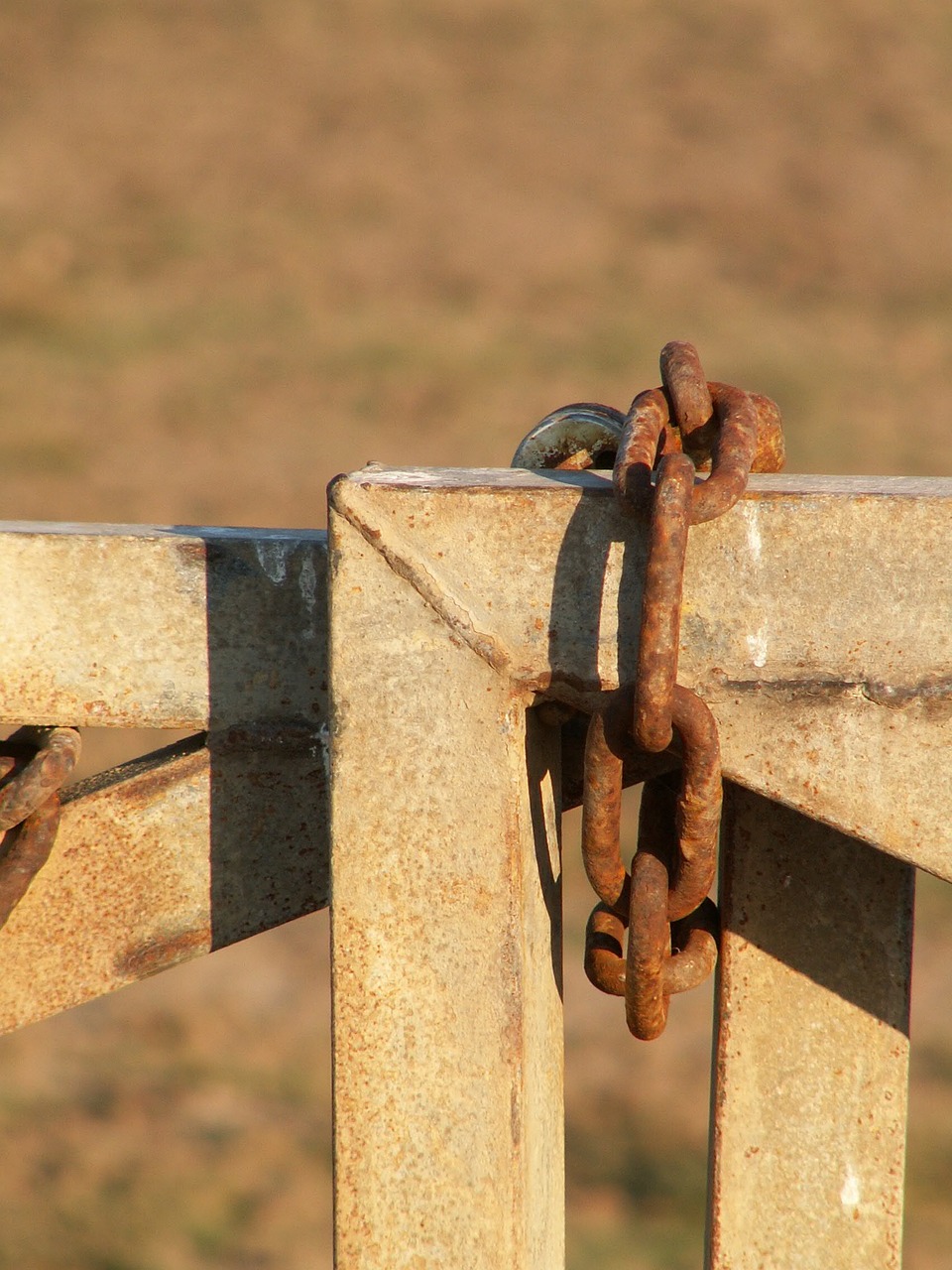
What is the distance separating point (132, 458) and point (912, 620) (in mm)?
9608

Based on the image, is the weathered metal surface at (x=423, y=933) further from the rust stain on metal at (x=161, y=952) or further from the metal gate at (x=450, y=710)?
the rust stain on metal at (x=161, y=952)

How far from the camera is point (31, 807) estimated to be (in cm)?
128

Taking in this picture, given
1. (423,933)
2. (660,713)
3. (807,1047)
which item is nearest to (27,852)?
(423,933)

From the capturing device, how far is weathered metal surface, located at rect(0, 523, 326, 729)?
50.0 inches

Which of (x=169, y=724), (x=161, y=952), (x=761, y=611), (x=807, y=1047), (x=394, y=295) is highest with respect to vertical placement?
(x=394, y=295)

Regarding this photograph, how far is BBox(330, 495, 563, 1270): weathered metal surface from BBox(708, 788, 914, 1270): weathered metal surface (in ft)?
1.05

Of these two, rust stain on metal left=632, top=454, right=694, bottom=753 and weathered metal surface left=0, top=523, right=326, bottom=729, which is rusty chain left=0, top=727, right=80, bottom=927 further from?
rust stain on metal left=632, top=454, right=694, bottom=753

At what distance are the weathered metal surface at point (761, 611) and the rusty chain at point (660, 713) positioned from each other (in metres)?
0.05

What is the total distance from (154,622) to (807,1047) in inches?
30.0

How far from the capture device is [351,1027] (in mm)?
1153

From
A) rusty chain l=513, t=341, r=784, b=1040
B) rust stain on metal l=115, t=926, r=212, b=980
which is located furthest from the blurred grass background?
rusty chain l=513, t=341, r=784, b=1040

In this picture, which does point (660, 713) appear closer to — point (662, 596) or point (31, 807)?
point (662, 596)

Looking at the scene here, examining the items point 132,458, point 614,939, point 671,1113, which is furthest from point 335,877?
point 132,458

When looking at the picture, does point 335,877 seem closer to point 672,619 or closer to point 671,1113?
point 672,619
